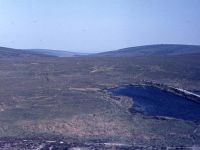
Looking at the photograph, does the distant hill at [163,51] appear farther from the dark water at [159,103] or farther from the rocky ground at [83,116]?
the dark water at [159,103]

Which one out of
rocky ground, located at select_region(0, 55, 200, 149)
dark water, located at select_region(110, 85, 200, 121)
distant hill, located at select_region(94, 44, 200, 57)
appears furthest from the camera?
distant hill, located at select_region(94, 44, 200, 57)

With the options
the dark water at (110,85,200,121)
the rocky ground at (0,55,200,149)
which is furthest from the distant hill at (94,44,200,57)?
the dark water at (110,85,200,121)

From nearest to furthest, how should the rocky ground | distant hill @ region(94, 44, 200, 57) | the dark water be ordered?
the rocky ground
the dark water
distant hill @ region(94, 44, 200, 57)

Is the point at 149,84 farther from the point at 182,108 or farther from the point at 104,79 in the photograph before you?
the point at 182,108

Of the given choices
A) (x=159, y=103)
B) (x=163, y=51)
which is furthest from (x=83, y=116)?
(x=163, y=51)

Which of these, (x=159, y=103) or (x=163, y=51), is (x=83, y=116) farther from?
(x=163, y=51)

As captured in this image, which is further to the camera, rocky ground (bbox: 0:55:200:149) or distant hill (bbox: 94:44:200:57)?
distant hill (bbox: 94:44:200:57)

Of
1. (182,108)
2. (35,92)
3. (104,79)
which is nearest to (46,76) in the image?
(104,79)

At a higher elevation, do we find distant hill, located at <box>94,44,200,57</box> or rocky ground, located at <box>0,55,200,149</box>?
distant hill, located at <box>94,44,200,57</box>

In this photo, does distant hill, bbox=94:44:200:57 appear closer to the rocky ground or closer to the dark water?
the rocky ground
